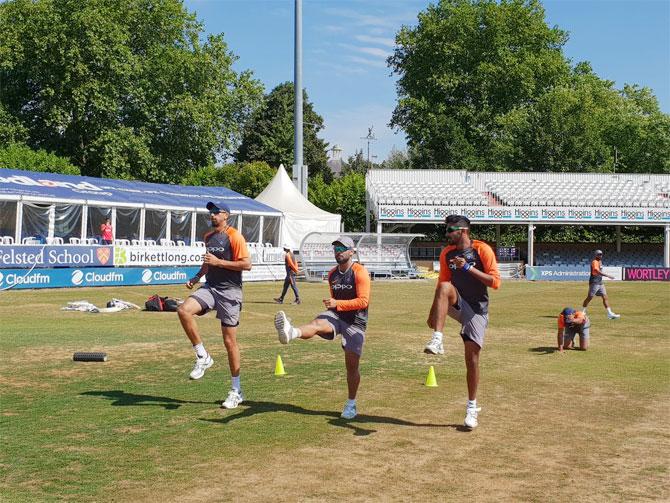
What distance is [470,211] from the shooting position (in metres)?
54.1

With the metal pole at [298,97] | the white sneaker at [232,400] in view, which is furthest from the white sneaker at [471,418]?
the metal pole at [298,97]

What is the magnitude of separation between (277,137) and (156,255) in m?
53.3

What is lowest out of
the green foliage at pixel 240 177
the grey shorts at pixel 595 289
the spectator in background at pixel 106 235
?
the grey shorts at pixel 595 289

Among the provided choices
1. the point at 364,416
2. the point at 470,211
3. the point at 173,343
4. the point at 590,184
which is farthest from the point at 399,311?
the point at 590,184

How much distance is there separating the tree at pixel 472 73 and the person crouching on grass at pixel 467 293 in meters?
68.5

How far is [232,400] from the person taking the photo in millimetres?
9859

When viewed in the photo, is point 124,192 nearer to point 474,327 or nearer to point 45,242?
point 45,242

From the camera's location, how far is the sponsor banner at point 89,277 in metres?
30.7

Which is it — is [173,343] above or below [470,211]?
below

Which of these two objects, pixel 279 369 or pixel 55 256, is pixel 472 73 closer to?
pixel 55 256

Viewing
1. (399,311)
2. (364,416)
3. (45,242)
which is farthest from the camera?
(45,242)

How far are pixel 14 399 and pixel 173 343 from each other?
579 centimetres

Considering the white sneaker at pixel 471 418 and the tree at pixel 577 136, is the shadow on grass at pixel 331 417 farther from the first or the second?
the tree at pixel 577 136

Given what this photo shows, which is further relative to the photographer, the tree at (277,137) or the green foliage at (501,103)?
the tree at (277,137)
